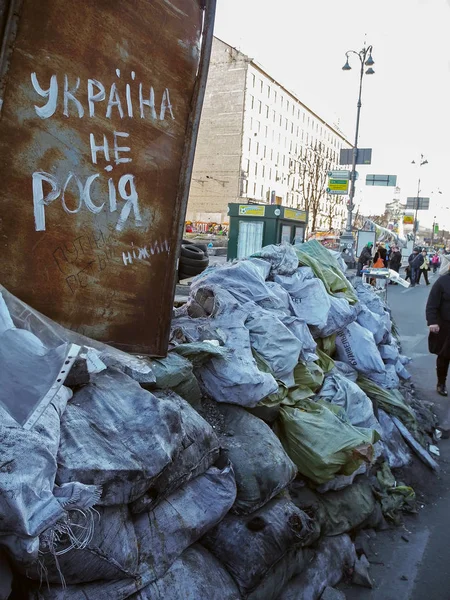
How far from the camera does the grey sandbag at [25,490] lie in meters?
1.34

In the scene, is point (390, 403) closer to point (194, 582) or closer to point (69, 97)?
point (194, 582)

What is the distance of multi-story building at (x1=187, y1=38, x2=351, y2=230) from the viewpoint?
45.1 metres

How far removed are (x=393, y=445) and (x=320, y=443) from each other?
1.38 m

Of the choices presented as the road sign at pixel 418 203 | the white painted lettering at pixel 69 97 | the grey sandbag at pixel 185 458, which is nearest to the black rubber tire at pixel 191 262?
the grey sandbag at pixel 185 458

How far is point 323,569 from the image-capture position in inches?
100

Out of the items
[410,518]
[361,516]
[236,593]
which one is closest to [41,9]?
[236,593]

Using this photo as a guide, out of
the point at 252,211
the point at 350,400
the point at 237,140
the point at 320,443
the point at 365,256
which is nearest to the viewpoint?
the point at 320,443

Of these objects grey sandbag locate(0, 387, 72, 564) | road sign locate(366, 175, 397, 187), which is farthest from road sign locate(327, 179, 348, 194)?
grey sandbag locate(0, 387, 72, 564)

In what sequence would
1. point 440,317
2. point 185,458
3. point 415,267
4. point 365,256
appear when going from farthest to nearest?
point 415,267 < point 365,256 < point 440,317 < point 185,458

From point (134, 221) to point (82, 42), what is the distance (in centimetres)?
82

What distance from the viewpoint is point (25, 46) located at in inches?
77.7

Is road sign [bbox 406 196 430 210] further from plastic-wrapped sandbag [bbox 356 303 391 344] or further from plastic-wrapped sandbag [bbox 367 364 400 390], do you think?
plastic-wrapped sandbag [bbox 367 364 400 390]

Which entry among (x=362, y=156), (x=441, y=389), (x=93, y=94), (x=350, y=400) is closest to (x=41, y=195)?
(x=93, y=94)

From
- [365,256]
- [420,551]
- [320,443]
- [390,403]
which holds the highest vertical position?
[365,256]
